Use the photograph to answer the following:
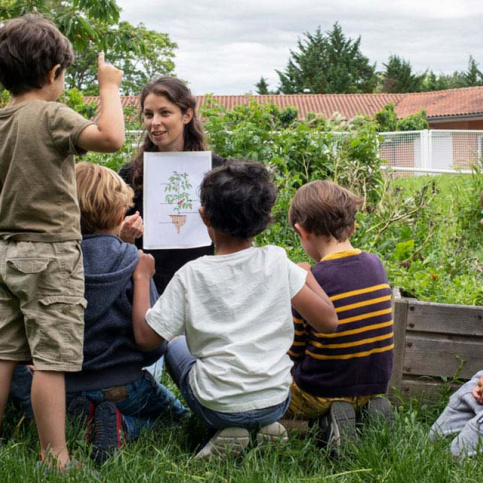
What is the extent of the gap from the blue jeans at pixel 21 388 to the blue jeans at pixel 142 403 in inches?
10.2

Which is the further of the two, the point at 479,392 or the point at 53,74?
the point at 479,392

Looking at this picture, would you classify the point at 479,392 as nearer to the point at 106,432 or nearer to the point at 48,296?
the point at 106,432

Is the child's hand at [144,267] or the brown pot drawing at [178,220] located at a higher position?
the brown pot drawing at [178,220]

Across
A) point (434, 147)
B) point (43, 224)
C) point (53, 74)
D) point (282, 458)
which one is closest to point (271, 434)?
point (282, 458)

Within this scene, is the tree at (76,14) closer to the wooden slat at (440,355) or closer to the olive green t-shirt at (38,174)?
the olive green t-shirt at (38,174)

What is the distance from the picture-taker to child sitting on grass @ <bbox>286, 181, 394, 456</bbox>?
298 cm

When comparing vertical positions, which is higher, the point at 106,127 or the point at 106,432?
the point at 106,127

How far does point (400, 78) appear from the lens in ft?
209

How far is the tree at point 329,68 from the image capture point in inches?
2509

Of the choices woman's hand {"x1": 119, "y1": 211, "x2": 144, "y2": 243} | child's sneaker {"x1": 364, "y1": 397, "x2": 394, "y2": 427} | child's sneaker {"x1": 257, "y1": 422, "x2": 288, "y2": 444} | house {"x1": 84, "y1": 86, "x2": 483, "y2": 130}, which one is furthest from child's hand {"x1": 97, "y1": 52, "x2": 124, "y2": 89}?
house {"x1": 84, "y1": 86, "x2": 483, "y2": 130}

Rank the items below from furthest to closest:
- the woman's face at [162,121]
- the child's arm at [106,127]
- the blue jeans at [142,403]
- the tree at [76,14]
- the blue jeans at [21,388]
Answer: the tree at [76,14] → the woman's face at [162,121] → the blue jeans at [21,388] → the blue jeans at [142,403] → the child's arm at [106,127]

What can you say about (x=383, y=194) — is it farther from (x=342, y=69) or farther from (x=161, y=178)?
(x=342, y=69)

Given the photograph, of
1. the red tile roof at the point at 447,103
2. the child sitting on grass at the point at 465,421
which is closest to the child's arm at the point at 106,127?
the child sitting on grass at the point at 465,421

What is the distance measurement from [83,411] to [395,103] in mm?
49525
